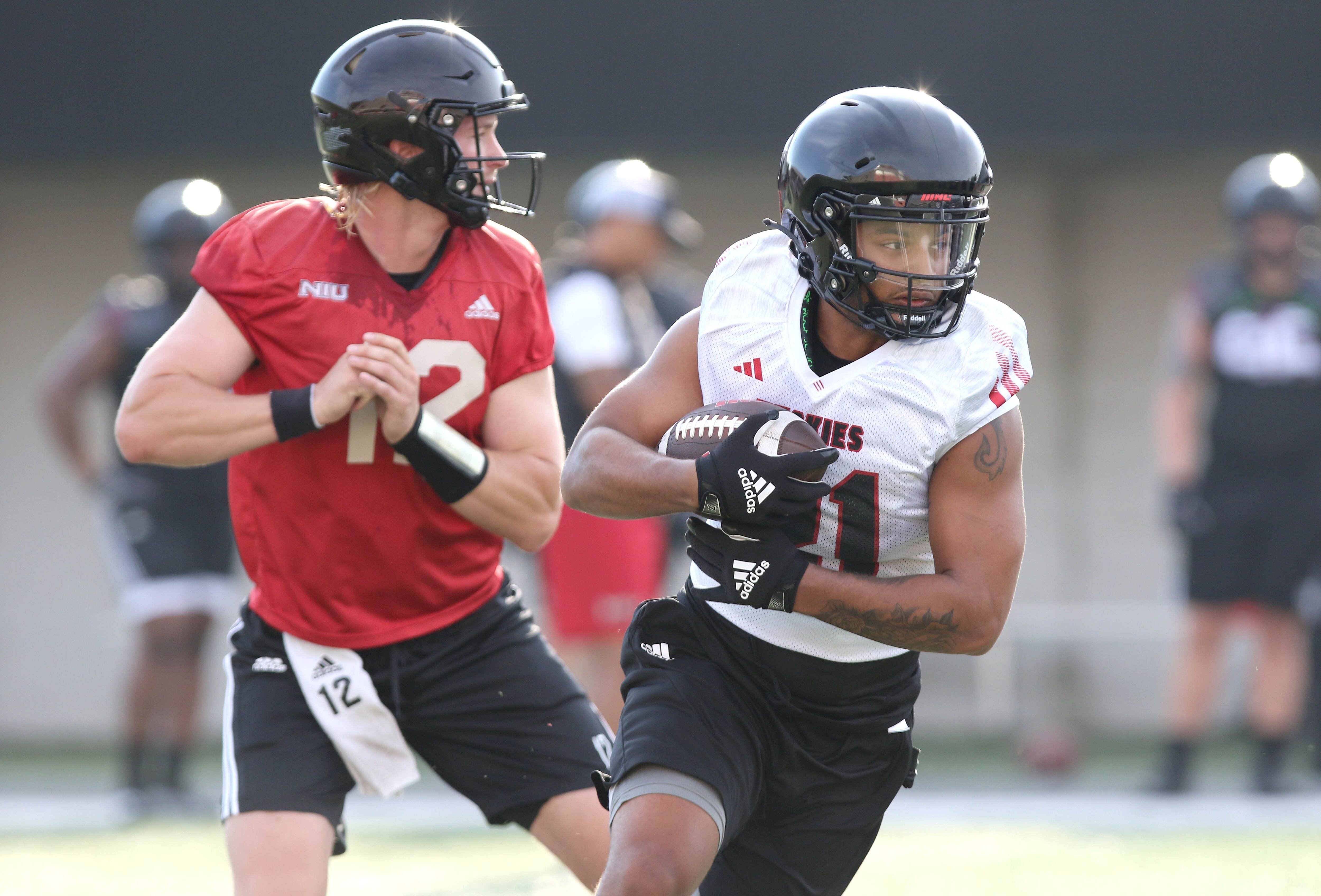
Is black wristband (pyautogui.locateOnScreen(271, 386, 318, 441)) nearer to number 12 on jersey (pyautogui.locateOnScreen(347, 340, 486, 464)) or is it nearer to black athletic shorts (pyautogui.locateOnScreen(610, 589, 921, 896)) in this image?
number 12 on jersey (pyautogui.locateOnScreen(347, 340, 486, 464))

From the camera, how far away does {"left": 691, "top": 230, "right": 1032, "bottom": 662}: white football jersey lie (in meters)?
3.00

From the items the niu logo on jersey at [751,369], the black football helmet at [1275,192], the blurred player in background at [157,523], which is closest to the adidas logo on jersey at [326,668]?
the niu logo on jersey at [751,369]

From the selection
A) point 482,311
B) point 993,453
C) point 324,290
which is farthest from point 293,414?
point 993,453

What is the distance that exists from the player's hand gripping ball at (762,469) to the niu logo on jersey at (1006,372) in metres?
0.35

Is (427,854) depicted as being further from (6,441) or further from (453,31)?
(6,441)

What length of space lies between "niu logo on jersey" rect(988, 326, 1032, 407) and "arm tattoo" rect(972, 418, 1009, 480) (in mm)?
45

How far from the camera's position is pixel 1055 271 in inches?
351

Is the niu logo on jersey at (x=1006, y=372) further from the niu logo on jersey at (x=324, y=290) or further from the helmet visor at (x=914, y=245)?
the niu logo on jersey at (x=324, y=290)

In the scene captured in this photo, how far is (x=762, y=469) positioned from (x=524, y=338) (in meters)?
0.94

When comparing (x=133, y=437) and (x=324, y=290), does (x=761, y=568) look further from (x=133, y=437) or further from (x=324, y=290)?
(x=133, y=437)

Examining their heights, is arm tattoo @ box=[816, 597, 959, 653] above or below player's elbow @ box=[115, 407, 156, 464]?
below

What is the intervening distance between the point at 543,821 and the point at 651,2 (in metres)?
5.09

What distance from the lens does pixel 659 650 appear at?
323 centimetres

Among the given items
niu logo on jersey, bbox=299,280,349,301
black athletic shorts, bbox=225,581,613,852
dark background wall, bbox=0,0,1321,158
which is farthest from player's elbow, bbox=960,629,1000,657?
dark background wall, bbox=0,0,1321,158
